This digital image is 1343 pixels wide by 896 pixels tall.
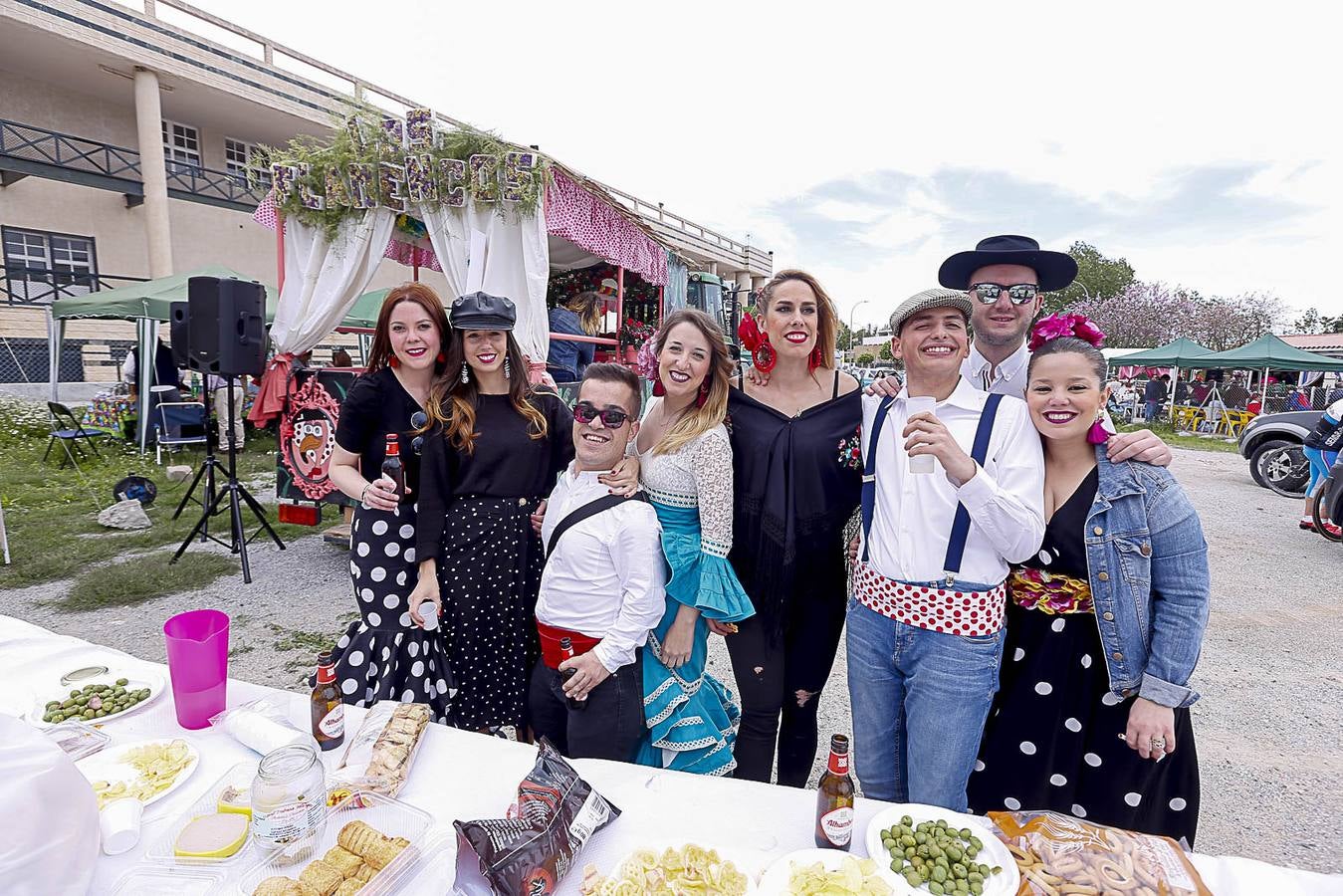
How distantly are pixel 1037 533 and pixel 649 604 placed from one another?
114 cm

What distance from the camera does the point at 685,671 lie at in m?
2.21

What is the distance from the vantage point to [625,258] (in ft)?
23.4

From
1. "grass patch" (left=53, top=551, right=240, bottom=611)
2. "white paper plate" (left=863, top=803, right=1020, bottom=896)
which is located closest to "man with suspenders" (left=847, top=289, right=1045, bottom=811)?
"white paper plate" (left=863, top=803, right=1020, bottom=896)

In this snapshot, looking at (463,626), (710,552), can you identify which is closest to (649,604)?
(710,552)

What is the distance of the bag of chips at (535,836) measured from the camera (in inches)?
46.0

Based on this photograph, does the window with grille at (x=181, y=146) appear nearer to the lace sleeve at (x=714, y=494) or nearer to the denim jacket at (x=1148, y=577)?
the lace sleeve at (x=714, y=494)

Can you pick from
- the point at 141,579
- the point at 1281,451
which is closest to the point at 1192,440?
the point at 1281,451

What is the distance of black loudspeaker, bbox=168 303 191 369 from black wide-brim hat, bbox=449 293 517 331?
4.24m

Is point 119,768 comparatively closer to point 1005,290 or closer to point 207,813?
point 207,813

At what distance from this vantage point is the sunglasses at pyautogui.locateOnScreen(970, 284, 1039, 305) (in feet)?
7.93

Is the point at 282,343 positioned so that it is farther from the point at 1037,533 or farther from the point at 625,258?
the point at 1037,533

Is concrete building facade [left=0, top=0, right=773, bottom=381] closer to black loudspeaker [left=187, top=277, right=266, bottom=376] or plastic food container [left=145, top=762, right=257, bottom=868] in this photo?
black loudspeaker [left=187, top=277, right=266, bottom=376]

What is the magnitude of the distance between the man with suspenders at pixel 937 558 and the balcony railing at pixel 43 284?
748 inches

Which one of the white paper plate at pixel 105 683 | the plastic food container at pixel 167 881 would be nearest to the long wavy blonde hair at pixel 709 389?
the plastic food container at pixel 167 881
